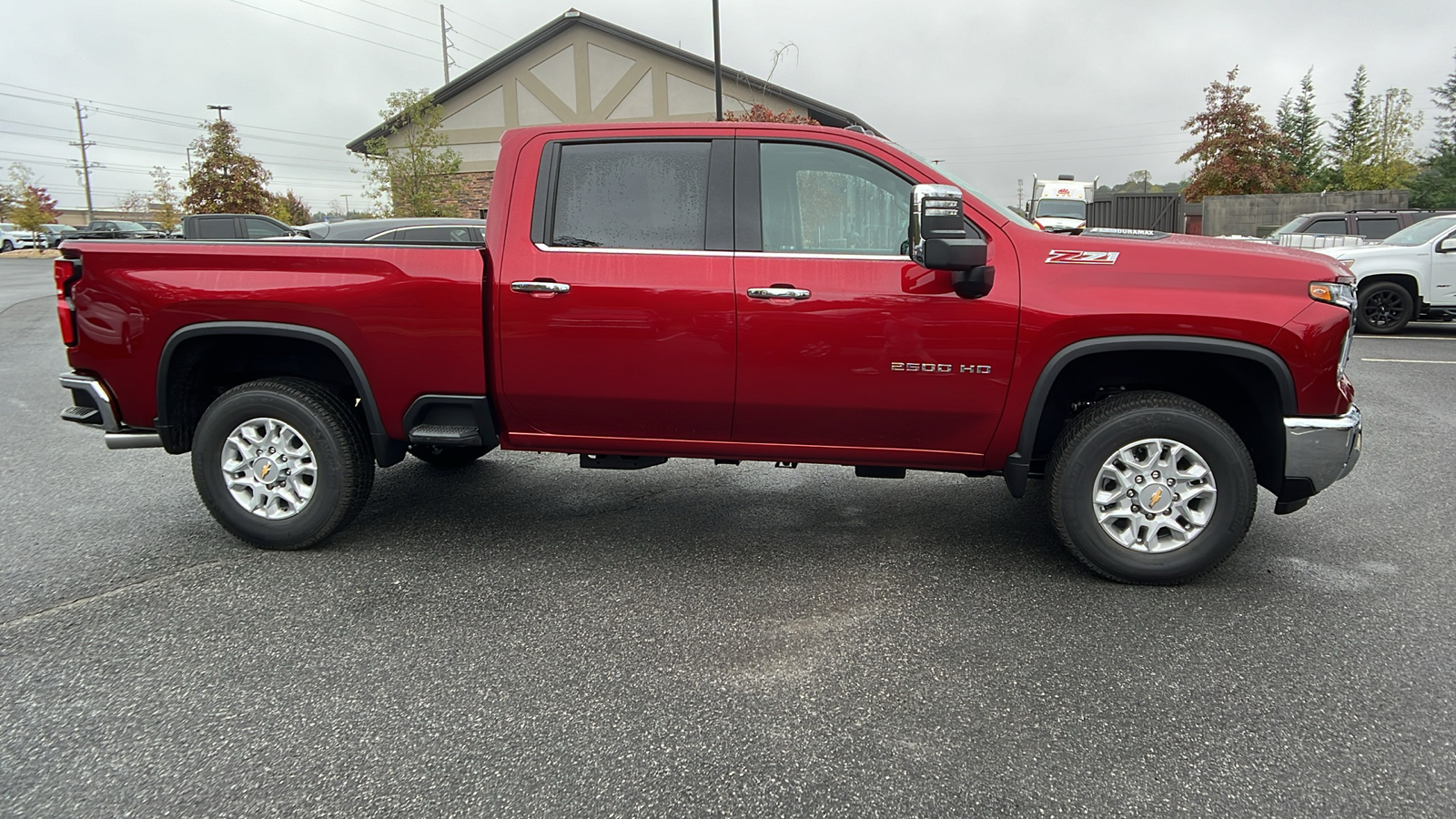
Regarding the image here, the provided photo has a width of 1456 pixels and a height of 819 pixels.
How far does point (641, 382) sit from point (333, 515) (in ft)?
5.39

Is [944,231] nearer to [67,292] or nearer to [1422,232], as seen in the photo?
[67,292]

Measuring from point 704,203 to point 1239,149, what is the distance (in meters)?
32.4

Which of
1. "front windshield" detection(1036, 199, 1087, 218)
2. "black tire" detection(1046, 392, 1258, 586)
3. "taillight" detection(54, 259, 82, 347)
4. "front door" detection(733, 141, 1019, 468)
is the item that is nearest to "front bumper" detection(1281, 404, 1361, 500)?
"black tire" detection(1046, 392, 1258, 586)

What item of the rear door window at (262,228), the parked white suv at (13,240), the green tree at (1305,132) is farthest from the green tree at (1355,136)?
the parked white suv at (13,240)

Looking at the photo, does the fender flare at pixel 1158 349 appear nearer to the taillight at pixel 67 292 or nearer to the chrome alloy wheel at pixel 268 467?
the chrome alloy wheel at pixel 268 467

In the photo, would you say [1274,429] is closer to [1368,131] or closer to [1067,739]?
[1067,739]

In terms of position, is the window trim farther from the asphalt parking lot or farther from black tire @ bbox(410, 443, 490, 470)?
black tire @ bbox(410, 443, 490, 470)

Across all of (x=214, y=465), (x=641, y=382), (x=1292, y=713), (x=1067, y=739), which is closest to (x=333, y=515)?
(x=214, y=465)

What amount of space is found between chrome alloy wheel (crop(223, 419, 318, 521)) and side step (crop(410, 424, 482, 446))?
21.4 inches

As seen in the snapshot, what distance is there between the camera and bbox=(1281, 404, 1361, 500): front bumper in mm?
3742

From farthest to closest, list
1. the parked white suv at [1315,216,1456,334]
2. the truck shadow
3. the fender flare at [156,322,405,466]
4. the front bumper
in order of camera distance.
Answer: the parked white suv at [1315,216,1456,334] → the truck shadow → the fender flare at [156,322,405,466] → the front bumper

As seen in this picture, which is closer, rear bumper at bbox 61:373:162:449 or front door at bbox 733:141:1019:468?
front door at bbox 733:141:1019:468

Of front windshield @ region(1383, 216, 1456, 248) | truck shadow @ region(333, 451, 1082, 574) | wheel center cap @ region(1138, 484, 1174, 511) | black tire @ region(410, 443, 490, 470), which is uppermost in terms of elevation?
front windshield @ region(1383, 216, 1456, 248)

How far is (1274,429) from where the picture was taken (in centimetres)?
387
